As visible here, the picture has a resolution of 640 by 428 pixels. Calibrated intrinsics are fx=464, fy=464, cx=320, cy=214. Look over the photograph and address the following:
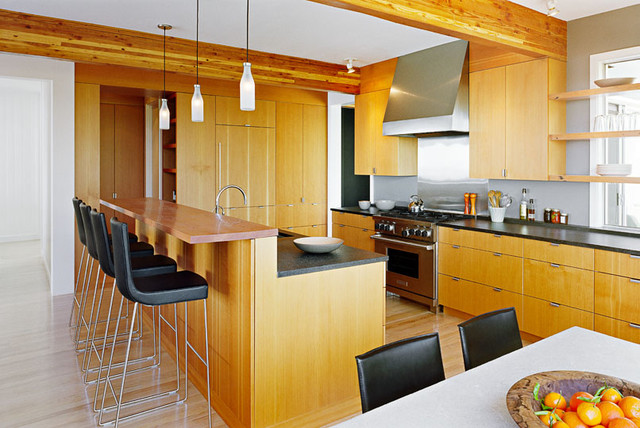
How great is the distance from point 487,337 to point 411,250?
2.98m

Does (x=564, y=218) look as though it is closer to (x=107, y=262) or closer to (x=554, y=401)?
(x=554, y=401)

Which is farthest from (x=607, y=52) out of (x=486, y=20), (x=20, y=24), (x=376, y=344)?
(x=20, y=24)

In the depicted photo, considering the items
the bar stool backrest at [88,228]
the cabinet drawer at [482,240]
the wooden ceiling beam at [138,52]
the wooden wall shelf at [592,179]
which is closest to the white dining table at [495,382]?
the cabinet drawer at [482,240]

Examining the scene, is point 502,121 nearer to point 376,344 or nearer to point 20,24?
point 376,344

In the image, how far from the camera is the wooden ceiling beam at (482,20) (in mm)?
2871

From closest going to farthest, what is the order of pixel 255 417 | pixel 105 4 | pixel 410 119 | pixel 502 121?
pixel 255 417
pixel 105 4
pixel 502 121
pixel 410 119

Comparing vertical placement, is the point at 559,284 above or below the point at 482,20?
below

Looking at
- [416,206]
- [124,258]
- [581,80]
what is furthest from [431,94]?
[124,258]

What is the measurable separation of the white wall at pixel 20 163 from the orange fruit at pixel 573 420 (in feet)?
31.5

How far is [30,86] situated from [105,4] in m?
5.47

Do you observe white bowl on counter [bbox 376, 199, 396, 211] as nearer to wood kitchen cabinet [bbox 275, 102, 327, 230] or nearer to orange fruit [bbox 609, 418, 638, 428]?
wood kitchen cabinet [bbox 275, 102, 327, 230]

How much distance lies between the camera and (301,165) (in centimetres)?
685

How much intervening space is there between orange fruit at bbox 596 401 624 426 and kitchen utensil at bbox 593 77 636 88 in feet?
11.1

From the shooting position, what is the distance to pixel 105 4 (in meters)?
3.82
